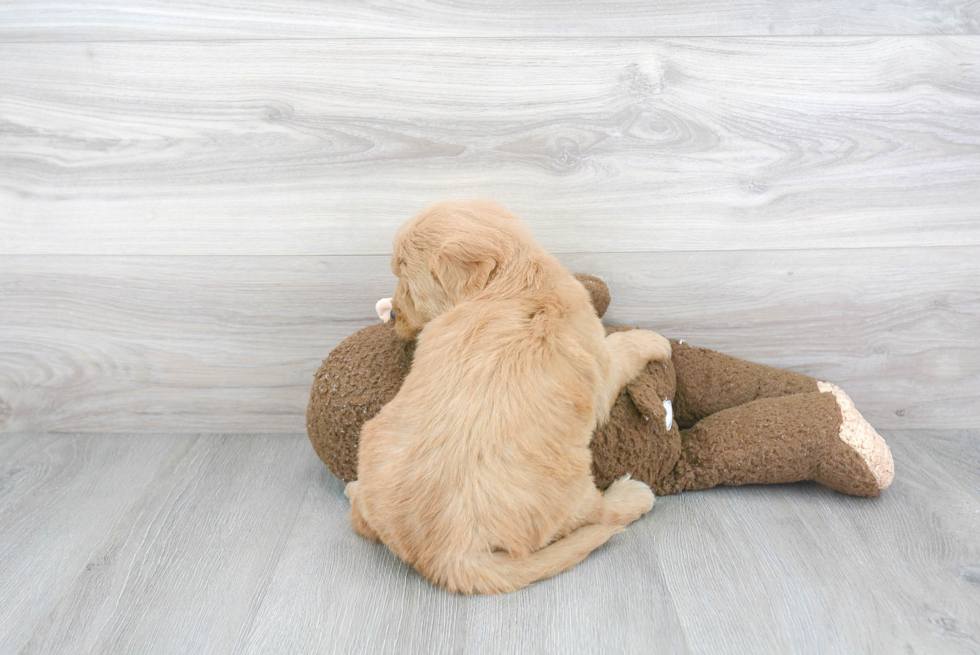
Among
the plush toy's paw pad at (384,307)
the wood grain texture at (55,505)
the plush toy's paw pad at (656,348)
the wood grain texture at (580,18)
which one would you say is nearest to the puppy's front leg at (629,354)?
the plush toy's paw pad at (656,348)

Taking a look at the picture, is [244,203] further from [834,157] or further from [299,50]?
[834,157]

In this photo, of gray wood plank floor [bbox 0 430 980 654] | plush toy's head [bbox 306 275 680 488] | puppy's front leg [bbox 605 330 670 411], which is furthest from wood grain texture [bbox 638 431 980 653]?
puppy's front leg [bbox 605 330 670 411]

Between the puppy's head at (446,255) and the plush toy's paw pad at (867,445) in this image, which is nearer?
the puppy's head at (446,255)

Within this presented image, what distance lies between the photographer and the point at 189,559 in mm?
1015

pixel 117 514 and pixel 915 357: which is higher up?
pixel 915 357

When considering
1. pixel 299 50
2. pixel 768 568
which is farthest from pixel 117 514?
pixel 768 568

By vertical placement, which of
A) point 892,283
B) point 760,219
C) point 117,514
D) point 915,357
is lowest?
point 117,514

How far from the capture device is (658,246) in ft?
4.24

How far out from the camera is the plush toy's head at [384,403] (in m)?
1.08

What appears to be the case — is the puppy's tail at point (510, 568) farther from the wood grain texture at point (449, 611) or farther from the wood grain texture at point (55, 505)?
the wood grain texture at point (55, 505)

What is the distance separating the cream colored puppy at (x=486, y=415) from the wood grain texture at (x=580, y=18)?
43 cm

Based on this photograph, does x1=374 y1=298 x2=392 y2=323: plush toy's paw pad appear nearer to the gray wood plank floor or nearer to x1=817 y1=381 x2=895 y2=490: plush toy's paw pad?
the gray wood plank floor

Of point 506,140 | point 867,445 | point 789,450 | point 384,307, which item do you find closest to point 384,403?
point 384,307

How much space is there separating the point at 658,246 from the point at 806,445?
432 mm
